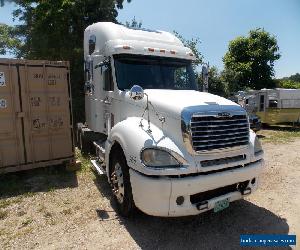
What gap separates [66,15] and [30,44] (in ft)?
12.0

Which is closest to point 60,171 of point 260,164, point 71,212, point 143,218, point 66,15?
point 71,212

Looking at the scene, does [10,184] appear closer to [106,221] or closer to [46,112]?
[46,112]

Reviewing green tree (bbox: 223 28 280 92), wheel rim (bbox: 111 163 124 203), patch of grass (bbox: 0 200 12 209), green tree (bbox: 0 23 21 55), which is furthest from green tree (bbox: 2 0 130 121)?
green tree (bbox: 223 28 280 92)

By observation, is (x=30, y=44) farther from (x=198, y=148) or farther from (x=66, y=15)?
(x=198, y=148)

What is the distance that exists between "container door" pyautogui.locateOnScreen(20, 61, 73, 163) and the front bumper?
4081 mm

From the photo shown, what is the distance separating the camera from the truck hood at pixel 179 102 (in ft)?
16.1

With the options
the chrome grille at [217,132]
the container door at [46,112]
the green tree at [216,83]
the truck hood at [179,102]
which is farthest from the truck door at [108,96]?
the green tree at [216,83]

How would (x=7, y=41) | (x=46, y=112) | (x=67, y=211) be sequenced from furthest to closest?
(x=7, y=41), (x=46, y=112), (x=67, y=211)

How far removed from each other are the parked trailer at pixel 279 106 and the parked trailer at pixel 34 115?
43.7 ft

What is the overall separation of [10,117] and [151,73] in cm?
365

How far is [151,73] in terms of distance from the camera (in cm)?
660

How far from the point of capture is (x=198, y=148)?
15.2 ft

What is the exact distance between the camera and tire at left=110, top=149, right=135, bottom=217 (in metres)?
5.12

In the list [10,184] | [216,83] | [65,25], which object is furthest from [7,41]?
[10,184]
